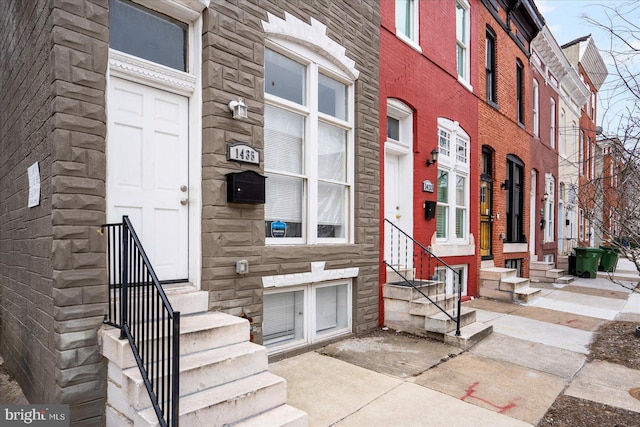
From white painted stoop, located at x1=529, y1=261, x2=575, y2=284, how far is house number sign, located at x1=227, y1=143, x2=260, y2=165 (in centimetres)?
1065

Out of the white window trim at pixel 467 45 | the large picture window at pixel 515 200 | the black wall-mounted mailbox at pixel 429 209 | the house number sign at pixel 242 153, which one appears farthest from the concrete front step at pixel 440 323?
the large picture window at pixel 515 200

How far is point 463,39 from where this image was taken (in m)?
8.91

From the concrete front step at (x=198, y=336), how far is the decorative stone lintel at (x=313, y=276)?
0.78m

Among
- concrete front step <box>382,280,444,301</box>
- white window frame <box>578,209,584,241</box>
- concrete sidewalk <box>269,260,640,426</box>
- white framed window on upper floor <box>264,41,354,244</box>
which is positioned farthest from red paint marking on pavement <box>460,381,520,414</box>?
white window frame <box>578,209,584,241</box>

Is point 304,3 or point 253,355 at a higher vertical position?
point 304,3

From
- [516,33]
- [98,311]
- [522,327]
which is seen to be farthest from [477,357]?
[516,33]

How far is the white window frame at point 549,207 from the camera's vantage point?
1373cm

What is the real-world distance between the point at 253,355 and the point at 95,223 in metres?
1.63

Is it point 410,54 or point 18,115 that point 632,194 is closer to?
point 410,54

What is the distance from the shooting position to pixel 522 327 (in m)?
6.37

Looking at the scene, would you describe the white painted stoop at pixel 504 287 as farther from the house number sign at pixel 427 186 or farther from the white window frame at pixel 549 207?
the white window frame at pixel 549 207

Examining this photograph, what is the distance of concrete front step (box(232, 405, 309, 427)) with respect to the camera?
9.25 feet

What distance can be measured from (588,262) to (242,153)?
43.5 ft

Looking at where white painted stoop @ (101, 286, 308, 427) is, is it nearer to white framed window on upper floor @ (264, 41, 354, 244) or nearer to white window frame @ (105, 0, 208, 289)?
white window frame @ (105, 0, 208, 289)
